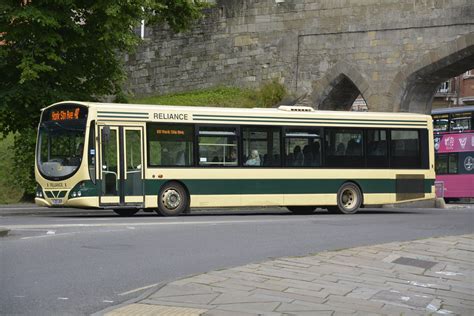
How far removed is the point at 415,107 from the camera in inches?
1335

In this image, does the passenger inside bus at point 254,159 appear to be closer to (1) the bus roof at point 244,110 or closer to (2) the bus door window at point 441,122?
(1) the bus roof at point 244,110

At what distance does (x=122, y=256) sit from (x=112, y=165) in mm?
7602

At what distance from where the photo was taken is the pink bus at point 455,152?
35.4m

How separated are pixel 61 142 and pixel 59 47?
4.76 meters

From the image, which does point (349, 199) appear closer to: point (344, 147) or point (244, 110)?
point (344, 147)

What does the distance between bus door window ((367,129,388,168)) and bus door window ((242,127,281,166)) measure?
2.89 metres

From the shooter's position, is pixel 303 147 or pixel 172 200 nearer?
pixel 172 200

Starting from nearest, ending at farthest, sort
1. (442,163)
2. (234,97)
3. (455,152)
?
(455,152), (234,97), (442,163)

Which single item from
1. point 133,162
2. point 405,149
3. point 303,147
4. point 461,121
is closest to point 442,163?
point 461,121

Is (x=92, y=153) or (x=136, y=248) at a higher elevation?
A: (x=92, y=153)

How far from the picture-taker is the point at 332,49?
34531 mm

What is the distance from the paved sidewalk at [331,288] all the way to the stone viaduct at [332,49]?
69.5ft

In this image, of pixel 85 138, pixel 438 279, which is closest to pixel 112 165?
→ pixel 85 138

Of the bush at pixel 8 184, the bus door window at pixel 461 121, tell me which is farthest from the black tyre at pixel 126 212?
the bus door window at pixel 461 121
